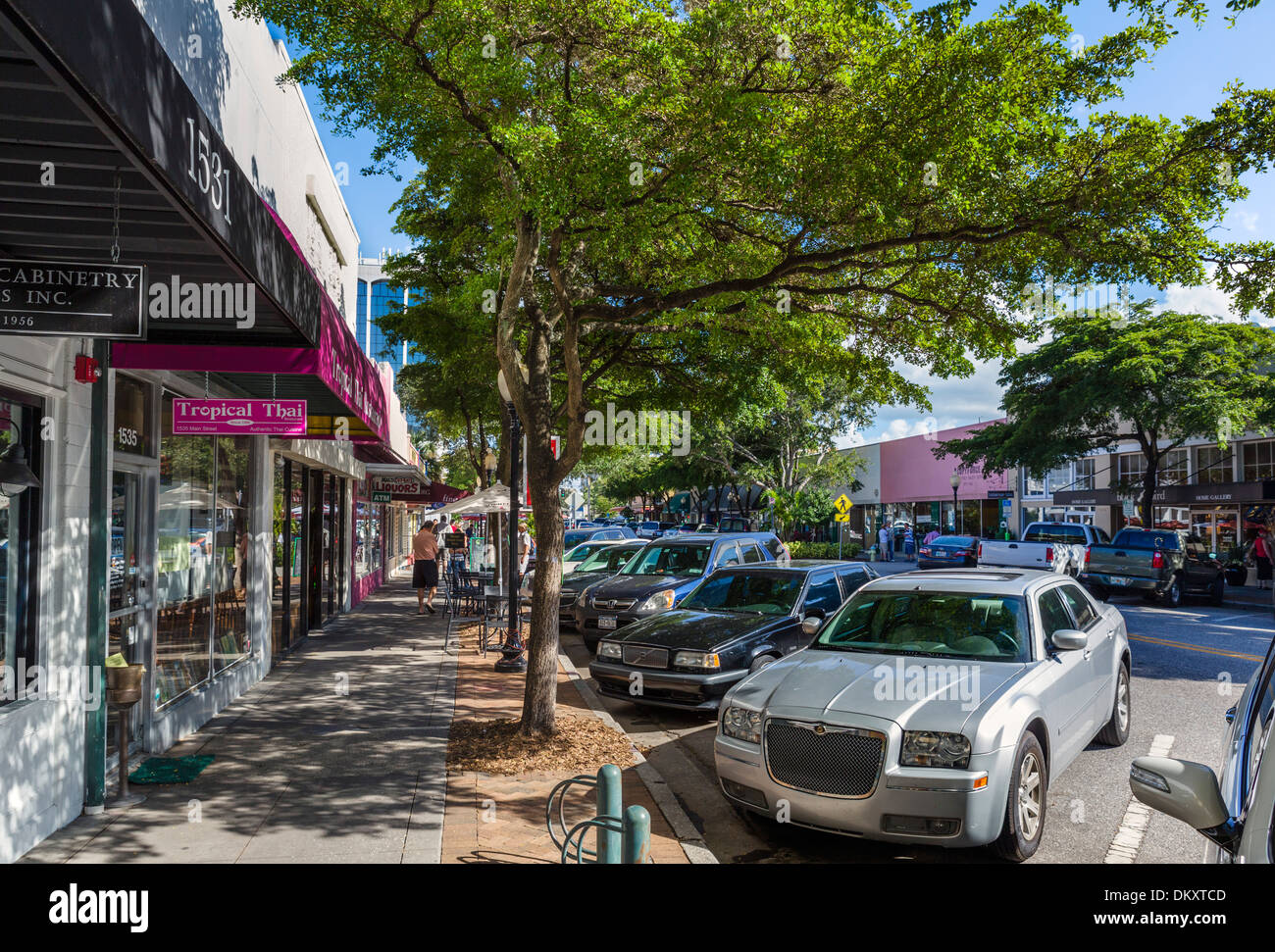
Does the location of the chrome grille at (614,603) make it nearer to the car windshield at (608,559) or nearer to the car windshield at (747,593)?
the car windshield at (608,559)

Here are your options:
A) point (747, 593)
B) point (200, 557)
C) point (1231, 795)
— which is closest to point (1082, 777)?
point (747, 593)

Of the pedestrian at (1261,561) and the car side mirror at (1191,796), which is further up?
the car side mirror at (1191,796)

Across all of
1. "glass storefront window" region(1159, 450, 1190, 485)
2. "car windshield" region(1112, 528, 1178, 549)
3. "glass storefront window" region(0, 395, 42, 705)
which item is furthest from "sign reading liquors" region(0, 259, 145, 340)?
"glass storefront window" region(1159, 450, 1190, 485)

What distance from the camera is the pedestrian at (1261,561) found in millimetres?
25516

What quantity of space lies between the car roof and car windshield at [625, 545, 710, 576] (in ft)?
24.9

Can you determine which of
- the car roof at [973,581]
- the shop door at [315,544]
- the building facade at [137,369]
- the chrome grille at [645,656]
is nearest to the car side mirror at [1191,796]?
the car roof at [973,581]

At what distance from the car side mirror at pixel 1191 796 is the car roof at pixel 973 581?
3.61 meters

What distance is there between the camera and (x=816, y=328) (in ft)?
35.4

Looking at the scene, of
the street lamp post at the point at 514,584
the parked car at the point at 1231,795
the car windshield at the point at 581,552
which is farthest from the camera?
the car windshield at the point at 581,552

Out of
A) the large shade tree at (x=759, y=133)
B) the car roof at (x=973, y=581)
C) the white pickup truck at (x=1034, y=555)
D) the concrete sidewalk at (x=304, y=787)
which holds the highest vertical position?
the large shade tree at (x=759, y=133)

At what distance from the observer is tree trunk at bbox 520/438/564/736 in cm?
755

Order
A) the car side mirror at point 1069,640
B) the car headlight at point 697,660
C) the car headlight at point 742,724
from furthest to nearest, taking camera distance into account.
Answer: the car headlight at point 697,660 < the car side mirror at point 1069,640 < the car headlight at point 742,724

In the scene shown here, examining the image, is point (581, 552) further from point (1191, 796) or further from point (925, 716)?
point (1191, 796)

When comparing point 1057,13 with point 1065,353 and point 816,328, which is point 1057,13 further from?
point 1065,353
